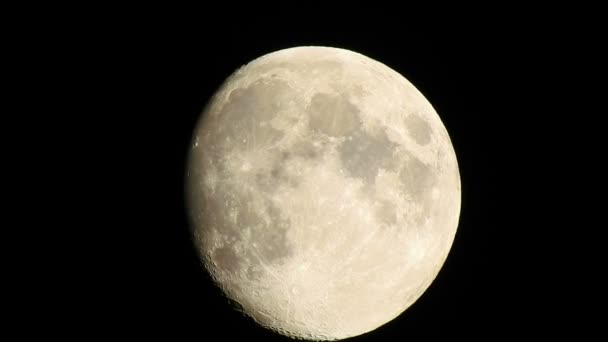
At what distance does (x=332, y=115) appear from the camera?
3.98m

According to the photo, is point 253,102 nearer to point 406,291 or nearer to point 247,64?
point 247,64

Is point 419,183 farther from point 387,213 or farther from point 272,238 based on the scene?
point 272,238

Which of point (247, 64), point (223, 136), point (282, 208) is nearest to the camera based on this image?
point (282, 208)

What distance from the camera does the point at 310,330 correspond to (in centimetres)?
436

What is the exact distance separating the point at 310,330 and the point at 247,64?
7.34ft

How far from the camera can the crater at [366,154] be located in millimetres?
3893

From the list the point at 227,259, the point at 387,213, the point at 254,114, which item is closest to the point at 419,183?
the point at 387,213

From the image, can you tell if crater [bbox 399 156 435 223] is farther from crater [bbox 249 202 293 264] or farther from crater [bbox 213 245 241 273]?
→ crater [bbox 213 245 241 273]

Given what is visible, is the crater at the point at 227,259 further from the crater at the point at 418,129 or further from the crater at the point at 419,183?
the crater at the point at 418,129

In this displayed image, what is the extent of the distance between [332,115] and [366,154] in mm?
370

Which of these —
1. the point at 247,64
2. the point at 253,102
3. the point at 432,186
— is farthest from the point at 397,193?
the point at 247,64

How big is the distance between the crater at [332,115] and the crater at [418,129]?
471 mm

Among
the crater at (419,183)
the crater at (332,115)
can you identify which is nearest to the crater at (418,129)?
the crater at (419,183)

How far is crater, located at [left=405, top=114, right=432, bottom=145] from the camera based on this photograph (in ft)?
13.9
